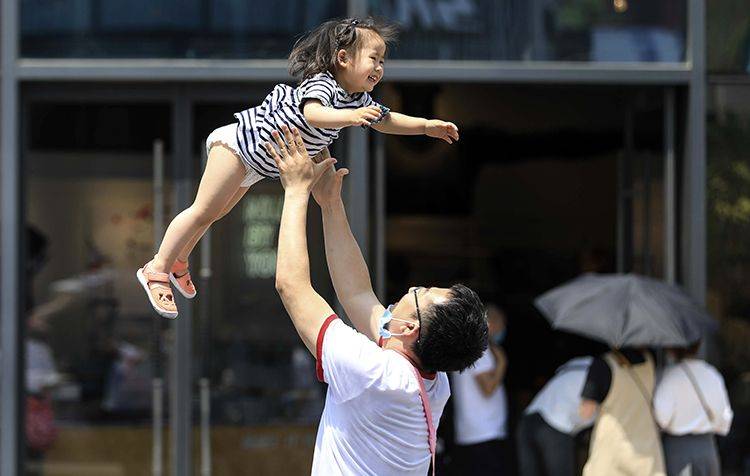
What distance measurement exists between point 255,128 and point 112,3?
14.6 feet

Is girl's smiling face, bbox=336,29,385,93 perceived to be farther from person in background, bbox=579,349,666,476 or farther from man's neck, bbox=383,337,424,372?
person in background, bbox=579,349,666,476

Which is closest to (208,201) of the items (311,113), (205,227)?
(205,227)

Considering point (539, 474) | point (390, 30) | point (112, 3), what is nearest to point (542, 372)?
point (539, 474)

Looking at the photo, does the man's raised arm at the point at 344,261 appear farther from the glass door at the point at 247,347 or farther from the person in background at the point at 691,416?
the glass door at the point at 247,347

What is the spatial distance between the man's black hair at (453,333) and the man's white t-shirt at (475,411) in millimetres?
4367

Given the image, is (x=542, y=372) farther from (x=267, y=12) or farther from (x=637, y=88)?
(x=267, y=12)

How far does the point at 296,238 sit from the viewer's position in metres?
3.62

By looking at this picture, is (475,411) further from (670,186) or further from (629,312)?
(670,186)

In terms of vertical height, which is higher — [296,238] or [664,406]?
[296,238]

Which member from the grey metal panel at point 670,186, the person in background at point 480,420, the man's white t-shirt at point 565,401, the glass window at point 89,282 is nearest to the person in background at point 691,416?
the man's white t-shirt at point 565,401

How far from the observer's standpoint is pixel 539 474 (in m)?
7.82

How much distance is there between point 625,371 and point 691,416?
0.43m

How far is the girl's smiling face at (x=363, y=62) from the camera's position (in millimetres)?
3629

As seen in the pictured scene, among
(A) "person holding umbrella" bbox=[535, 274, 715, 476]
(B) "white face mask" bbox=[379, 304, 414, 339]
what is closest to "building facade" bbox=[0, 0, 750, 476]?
(A) "person holding umbrella" bbox=[535, 274, 715, 476]
